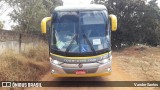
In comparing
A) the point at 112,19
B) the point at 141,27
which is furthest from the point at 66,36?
the point at 141,27

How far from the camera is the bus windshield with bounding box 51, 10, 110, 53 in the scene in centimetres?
977

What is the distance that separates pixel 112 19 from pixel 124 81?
2567 millimetres

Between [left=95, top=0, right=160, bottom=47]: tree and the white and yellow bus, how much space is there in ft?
74.7

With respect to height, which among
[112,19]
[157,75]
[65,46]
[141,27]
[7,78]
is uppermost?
[112,19]

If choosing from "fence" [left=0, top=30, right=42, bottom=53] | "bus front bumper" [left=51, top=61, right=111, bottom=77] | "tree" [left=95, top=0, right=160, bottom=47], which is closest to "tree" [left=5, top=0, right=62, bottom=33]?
"fence" [left=0, top=30, right=42, bottom=53]

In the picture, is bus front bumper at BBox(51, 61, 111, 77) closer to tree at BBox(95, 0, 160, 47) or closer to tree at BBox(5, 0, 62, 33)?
tree at BBox(5, 0, 62, 33)

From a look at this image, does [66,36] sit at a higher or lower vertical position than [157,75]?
higher

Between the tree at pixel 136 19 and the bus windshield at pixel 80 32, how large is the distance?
22.8 metres

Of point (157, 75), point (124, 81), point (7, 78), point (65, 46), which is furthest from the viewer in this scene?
point (157, 75)

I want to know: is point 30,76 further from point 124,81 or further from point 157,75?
point 157,75

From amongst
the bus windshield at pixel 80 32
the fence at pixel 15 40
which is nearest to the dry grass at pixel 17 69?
the fence at pixel 15 40

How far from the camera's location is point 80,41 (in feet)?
32.1

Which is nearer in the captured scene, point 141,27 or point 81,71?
point 81,71

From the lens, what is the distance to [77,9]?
1030cm
